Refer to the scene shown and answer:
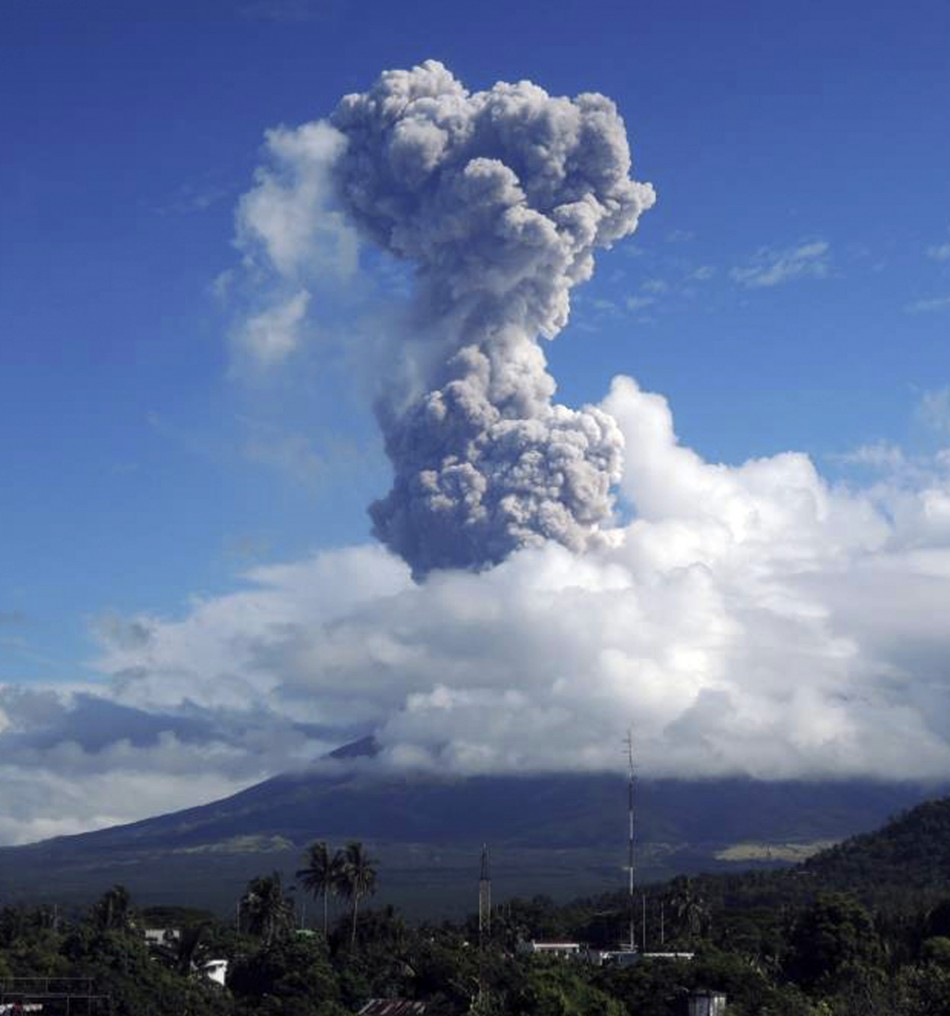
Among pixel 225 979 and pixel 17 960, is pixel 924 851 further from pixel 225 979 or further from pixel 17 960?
pixel 17 960

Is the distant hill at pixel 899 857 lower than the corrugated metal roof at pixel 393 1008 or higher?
higher

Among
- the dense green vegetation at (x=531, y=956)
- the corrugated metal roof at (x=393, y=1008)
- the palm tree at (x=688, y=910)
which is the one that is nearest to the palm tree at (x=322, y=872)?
the dense green vegetation at (x=531, y=956)

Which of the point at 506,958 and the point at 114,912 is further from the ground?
the point at 114,912

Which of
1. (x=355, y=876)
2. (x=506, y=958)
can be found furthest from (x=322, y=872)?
(x=506, y=958)

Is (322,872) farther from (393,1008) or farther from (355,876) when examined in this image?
(393,1008)

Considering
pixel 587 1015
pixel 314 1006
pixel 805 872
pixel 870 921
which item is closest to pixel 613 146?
pixel 805 872

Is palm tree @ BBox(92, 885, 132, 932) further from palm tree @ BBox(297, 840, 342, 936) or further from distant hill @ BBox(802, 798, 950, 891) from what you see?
distant hill @ BBox(802, 798, 950, 891)

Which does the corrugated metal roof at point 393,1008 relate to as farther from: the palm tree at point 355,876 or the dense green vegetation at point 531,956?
the palm tree at point 355,876
